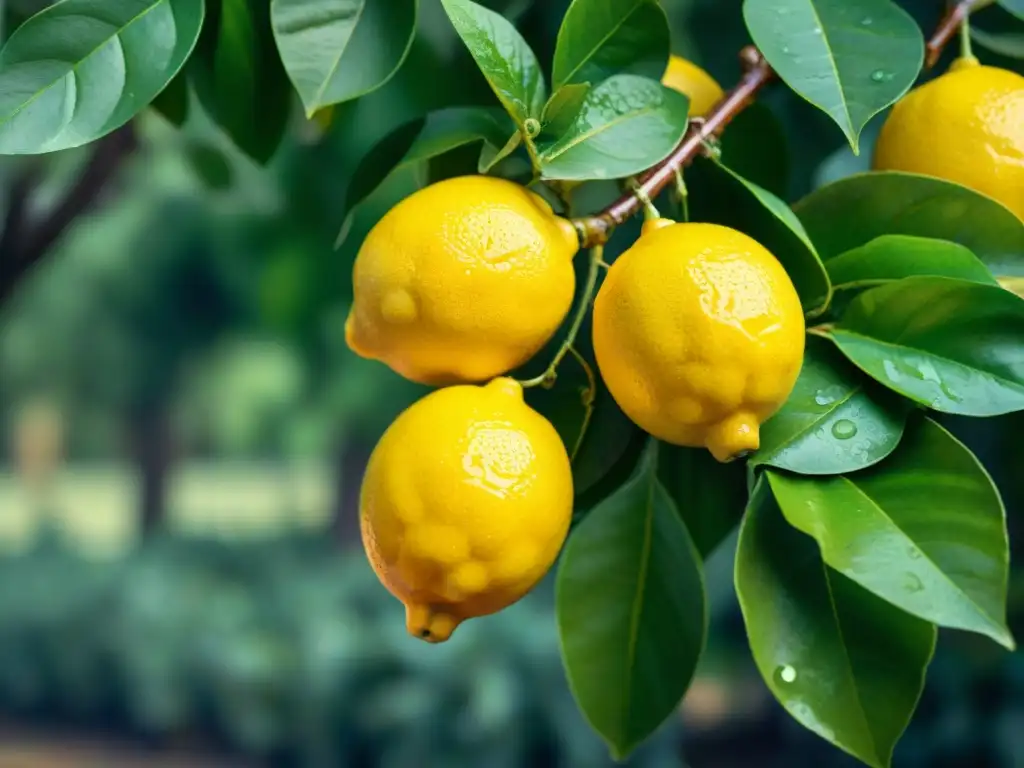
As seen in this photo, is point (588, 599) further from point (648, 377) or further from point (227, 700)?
point (227, 700)

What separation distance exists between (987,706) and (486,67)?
6.90ft

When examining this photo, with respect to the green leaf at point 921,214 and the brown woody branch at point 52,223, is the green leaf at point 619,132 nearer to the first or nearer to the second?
the green leaf at point 921,214

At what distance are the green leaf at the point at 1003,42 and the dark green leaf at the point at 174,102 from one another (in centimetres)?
36

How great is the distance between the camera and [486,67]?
0.33m

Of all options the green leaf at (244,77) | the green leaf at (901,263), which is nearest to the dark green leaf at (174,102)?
the green leaf at (244,77)

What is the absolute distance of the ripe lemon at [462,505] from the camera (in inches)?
12.8

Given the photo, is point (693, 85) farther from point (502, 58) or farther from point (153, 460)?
point (153, 460)

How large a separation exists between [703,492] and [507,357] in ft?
0.43

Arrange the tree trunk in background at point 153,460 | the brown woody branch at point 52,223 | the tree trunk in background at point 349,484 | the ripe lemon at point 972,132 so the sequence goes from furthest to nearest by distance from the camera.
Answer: the tree trunk in background at point 153,460 → the tree trunk in background at point 349,484 → the brown woody branch at point 52,223 → the ripe lemon at point 972,132

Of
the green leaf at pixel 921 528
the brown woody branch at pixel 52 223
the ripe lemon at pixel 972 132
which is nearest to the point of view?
the green leaf at pixel 921 528

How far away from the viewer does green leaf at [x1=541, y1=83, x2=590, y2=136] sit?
13.5 inches

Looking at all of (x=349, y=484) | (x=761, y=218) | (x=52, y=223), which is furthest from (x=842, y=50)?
(x=349, y=484)

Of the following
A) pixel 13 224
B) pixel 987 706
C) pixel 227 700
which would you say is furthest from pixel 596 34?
pixel 227 700

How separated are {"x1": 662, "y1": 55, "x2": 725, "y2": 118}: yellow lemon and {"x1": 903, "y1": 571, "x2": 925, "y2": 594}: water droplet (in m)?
0.22
